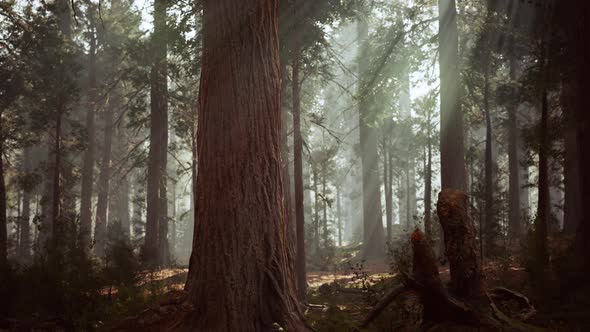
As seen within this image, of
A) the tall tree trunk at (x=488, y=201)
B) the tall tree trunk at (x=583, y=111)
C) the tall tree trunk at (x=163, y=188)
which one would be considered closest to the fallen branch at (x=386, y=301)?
the tall tree trunk at (x=583, y=111)

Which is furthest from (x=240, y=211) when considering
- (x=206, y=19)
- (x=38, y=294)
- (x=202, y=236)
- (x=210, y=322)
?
(x=38, y=294)

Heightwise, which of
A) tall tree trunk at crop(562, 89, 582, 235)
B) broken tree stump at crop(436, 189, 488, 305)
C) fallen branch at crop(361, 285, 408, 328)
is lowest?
fallen branch at crop(361, 285, 408, 328)

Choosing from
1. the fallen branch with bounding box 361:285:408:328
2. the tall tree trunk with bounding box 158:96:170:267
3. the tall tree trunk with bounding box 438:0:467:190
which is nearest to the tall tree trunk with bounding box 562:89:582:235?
the tall tree trunk with bounding box 438:0:467:190

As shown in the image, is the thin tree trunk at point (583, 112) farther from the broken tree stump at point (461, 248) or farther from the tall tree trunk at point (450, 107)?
the tall tree trunk at point (450, 107)

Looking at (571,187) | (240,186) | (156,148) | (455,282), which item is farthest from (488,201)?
(156,148)

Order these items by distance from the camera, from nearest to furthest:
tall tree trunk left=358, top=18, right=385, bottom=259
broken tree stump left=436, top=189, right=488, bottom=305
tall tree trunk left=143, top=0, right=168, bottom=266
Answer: broken tree stump left=436, top=189, right=488, bottom=305 → tall tree trunk left=143, top=0, right=168, bottom=266 → tall tree trunk left=358, top=18, right=385, bottom=259

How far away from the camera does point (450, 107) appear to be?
13156mm

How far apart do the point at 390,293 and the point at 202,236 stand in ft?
7.32

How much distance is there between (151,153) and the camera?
65.2 feet

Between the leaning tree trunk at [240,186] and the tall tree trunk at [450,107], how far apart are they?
8.29 m

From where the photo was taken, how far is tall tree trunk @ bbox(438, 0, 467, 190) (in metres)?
12.9

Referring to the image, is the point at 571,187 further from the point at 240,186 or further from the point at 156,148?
the point at 156,148

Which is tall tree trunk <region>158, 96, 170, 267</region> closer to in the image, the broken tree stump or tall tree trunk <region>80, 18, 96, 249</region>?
tall tree trunk <region>80, 18, 96, 249</region>

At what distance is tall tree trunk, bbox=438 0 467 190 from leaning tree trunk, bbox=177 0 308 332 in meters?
8.29
